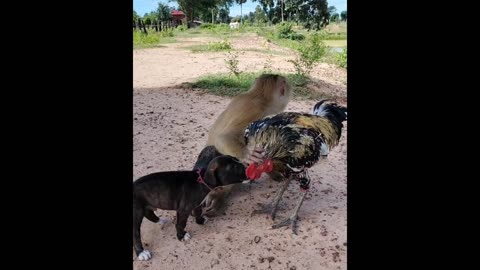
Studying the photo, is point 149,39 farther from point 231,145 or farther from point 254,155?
point 254,155

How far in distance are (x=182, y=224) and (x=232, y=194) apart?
0.50 metres

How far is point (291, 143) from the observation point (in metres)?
1.91

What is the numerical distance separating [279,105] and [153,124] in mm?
745

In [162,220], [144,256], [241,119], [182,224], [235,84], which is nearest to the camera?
[144,256]

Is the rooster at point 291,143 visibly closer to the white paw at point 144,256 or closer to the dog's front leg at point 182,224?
the dog's front leg at point 182,224

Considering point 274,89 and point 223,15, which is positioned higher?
point 223,15

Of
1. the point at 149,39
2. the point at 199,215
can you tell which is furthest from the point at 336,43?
the point at 199,215

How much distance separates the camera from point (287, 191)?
236 centimetres

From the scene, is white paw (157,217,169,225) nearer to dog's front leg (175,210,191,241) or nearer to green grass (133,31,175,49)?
dog's front leg (175,210,191,241)

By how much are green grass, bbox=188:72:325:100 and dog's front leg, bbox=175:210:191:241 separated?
2.85 ft

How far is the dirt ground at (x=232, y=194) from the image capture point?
1.75 meters
